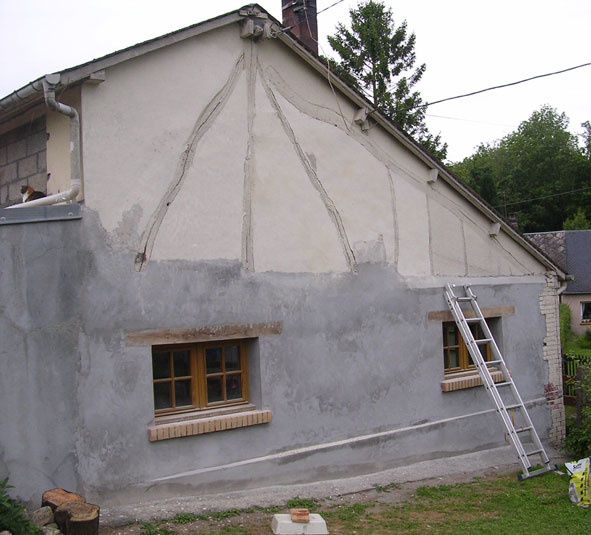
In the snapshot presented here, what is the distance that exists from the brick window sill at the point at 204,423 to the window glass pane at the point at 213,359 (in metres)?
0.53

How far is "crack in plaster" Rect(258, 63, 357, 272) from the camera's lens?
909cm

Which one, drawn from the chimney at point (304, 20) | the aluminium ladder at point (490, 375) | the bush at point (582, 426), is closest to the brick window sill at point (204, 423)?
the aluminium ladder at point (490, 375)

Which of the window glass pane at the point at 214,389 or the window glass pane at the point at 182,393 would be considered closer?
the window glass pane at the point at 182,393

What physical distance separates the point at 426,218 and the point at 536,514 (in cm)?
444

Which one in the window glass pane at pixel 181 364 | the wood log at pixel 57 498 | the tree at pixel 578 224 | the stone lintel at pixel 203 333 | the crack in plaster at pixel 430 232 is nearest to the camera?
the wood log at pixel 57 498

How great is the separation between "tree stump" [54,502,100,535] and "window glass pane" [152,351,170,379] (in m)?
1.89

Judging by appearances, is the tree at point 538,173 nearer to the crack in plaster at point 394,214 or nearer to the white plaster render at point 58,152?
the crack in plaster at point 394,214

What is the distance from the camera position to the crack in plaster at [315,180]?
9086mm

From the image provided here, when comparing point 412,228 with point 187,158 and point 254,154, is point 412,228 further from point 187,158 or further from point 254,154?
point 187,158

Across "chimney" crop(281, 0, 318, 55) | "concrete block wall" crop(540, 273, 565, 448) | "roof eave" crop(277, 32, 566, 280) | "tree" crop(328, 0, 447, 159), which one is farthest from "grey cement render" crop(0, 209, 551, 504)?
"tree" crop(328, 0, 447, 159)

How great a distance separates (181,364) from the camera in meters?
8.39

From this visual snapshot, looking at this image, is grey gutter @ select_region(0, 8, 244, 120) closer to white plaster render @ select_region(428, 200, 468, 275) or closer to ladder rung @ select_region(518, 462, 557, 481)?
white plaster render @ select_region(428, 200, 468, 275)

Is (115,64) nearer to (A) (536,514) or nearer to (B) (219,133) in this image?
(B) (219,133)

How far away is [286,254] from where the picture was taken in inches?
356
